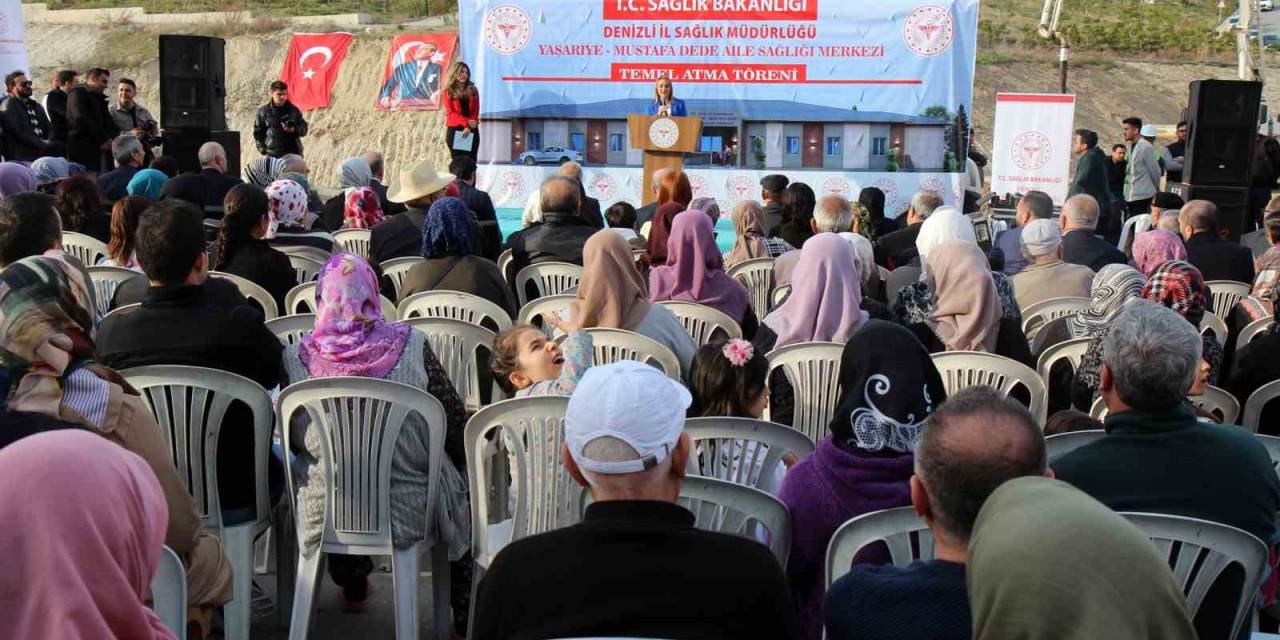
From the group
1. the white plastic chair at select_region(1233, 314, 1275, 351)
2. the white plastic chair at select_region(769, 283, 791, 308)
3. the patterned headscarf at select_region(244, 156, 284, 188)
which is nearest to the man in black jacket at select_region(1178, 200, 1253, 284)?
the white plastic chair at select_region(1233, 314, 1275, 351)

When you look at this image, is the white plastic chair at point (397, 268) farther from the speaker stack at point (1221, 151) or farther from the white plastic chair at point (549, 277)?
the speaker stack at point (1221, 151)

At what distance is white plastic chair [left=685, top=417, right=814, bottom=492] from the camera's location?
3.20 m

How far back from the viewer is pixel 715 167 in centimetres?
1271

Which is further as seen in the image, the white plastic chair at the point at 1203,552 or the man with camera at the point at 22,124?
the man with camera at the point at 22,124

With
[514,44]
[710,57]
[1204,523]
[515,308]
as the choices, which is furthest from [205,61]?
[1204,523]

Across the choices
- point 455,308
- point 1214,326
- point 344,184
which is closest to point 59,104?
point 344,184

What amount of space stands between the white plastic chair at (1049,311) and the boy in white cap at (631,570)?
3740 millimetres

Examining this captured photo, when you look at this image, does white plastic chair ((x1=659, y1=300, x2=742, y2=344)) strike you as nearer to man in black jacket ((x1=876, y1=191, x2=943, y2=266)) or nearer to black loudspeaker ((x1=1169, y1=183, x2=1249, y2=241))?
man in black jacket ((x1=876, y1=191, x2=943, y2=266))

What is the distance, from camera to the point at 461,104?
12188 millimetres

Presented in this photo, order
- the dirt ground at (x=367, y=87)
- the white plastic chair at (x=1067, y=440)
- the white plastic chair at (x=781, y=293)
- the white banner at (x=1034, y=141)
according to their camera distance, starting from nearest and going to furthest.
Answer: the white plastic chair at (x=1067, y=440) → the white plastic chair at (x=781, y=293) → the white banner at (x=1034, y=141) → the dirt ground at (x=367, y=87)

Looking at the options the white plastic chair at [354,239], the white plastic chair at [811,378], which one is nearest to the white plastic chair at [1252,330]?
the white plastic chair at [811,378]

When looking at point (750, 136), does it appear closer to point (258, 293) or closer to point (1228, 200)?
point (1228, 200)

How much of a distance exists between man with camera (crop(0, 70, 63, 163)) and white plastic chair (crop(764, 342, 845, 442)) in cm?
1135

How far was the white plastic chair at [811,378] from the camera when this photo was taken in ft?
13.9
